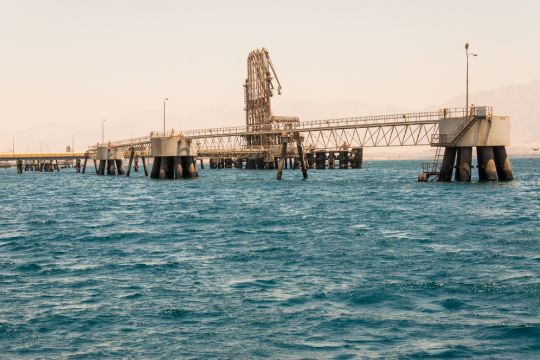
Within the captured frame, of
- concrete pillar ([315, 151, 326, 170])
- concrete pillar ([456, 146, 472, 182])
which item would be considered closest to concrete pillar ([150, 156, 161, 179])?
concrete pillar ([456, 146, 472, 182])

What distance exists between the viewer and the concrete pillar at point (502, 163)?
61.3 m

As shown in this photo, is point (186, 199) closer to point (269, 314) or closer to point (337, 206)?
point (337, 206)

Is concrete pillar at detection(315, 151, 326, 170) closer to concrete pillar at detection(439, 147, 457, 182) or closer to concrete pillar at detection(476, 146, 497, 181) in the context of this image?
concrete pillar at detection(439, 147, 457, 182)

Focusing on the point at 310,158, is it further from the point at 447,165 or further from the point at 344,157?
the point at 447,165

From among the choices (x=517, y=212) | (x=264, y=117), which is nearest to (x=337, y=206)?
(x=517, y=212)

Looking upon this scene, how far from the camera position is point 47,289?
1978 centimetres

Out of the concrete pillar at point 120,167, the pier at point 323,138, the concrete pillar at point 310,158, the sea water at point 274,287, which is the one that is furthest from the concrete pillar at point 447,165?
Result: the concrete pillar at point 310,158

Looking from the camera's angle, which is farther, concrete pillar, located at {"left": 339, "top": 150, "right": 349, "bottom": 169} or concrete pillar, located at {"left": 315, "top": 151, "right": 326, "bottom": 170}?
concrete pillar, located at {"left": 315, "top": 151, "right": 326, "bottom": 170}

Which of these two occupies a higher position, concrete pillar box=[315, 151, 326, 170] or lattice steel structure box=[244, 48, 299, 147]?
lattice steel structure box=[244, 48, 299, 147]

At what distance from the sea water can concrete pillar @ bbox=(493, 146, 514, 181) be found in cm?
2449

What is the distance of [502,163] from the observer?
61.9 meters

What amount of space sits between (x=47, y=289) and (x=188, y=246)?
8613 millimetres

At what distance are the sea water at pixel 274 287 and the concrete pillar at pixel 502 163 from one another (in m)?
24.5

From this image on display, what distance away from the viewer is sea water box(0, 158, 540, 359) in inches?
574
